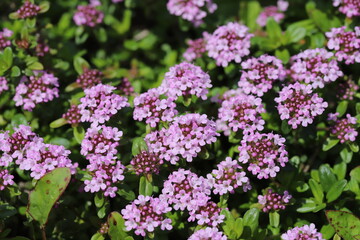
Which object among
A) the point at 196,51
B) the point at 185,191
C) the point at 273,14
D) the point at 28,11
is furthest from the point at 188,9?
the point at 185,191

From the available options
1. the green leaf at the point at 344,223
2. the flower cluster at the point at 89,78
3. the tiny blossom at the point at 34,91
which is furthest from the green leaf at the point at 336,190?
the tiny blossom at the point at 34,91

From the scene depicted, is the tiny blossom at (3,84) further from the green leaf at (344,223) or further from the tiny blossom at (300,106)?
the green leaf at (344,223)

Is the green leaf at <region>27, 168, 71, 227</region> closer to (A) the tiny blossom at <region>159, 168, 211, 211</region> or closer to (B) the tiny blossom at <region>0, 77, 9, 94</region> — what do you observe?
(A) the tiny blossom at <region>159, 168, 211, 211</region>

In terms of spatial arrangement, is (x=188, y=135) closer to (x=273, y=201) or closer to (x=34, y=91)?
(x=273, y=201)

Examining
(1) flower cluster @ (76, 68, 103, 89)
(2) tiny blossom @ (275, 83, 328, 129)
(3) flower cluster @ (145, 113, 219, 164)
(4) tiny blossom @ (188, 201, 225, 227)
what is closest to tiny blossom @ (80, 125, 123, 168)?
(3) flower cluster @ (145, 113, 219, 164)

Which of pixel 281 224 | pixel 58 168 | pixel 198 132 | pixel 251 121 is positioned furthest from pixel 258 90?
pixel 58 168

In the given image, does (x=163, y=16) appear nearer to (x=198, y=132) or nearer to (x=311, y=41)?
(x=311, y=41)
